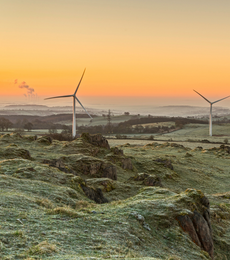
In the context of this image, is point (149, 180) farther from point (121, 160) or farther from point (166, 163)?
point (166, 163)

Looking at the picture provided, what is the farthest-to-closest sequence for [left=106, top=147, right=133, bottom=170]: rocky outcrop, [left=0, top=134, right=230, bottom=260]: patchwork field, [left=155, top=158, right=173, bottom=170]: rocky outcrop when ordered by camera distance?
[left=155, top=158, right=173, bottom=170]: rocky outcrop, [left=106, top=147, right=133, bottom=170]: rocky outcrop, [left=0, top=134, right=230, bottom=260]: patchwork field

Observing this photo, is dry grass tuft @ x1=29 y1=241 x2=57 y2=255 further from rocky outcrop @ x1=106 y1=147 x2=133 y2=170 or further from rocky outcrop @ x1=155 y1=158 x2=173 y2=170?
rocky outcrop @ x1=155 y1=158 x2=173 y2=170

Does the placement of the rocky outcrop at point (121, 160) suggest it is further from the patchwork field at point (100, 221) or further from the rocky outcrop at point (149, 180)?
the patchwork field at point (100, 221)

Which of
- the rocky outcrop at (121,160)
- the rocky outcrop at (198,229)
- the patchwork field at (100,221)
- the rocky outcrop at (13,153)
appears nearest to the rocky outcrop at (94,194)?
the patchwork field at (100,221)

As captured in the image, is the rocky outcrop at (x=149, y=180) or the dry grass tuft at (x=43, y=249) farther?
the rocky outcrop at (x=149, y=180)

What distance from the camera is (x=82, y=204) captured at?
68.9 feet

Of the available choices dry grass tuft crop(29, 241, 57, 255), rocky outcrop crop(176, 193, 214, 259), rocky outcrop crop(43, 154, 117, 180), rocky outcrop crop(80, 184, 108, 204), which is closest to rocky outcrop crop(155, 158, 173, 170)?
rocky outcrop crop(43, 154, 117, 180)

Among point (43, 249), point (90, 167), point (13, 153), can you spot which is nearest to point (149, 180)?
point (90, 167)

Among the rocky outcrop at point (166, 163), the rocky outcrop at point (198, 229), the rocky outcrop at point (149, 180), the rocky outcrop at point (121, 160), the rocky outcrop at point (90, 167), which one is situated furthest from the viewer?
the rocky outcrop at point (166, 163)

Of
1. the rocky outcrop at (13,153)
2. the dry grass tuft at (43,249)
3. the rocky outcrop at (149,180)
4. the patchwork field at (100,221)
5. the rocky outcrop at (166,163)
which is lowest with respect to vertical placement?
the rocky outcrop at (166,163)

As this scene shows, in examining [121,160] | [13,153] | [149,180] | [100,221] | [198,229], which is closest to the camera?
[100,221]

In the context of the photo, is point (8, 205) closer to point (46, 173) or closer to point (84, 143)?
point (46, 173)

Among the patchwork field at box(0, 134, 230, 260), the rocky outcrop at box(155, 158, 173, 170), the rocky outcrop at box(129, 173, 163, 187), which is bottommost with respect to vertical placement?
the rocky outcrop at box(155, 158, 173, 170)

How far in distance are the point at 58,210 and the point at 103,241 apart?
446cm
